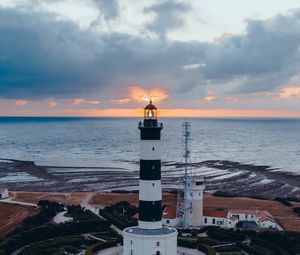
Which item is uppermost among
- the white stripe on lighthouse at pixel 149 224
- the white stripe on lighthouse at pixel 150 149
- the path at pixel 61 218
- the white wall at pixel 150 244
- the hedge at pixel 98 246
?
the white stripe on lighthouse at pixel 150 149

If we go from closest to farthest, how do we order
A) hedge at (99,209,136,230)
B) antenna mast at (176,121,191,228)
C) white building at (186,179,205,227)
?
hedge at (99,209,136,230) → antenna mast at (176,121,191,228) → white building at (186,179,205,227)

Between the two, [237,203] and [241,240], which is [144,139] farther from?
[237,203]

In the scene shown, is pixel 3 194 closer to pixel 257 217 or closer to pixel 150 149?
pixel 257 217

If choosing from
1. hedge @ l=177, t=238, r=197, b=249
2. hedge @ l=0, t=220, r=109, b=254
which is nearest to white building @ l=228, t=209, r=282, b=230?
hedge @ l=177, t=238, r=197, b=249

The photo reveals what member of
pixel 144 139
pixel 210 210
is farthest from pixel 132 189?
pixel 144 139

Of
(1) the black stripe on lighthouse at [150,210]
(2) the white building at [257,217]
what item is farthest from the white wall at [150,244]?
(2) the white building at [257,217]

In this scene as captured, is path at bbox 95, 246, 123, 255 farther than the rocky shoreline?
No

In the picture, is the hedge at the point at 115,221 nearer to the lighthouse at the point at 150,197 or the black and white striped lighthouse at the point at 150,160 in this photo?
the lighthouse at the point at 150,197

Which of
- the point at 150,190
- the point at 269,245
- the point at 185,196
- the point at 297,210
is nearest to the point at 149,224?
the point at 150,190

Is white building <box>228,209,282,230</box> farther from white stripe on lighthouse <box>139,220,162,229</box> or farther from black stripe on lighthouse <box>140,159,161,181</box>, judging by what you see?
black stripe on lighthouse <box>140,159,161,181</box>

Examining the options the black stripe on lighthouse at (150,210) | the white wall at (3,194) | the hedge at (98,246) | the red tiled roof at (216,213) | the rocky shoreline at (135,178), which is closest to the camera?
the black stripe on lighthouse at (150,210)
